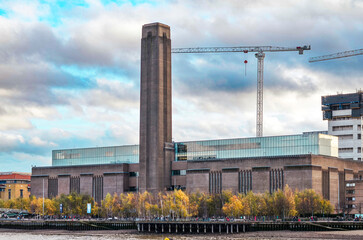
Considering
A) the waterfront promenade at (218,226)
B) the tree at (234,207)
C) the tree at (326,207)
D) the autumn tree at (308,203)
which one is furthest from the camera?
the tree at (234,207)

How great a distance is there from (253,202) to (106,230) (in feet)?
141

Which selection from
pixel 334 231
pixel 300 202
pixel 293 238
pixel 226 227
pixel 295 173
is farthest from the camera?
pixel 295 173

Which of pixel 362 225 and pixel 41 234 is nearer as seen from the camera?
pixel 362 225

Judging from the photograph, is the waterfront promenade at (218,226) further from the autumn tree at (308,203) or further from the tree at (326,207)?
the tree at (326,207)

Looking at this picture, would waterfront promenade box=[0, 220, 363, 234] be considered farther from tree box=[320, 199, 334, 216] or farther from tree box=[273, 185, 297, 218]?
tree box=[320, 199, 334, 216]

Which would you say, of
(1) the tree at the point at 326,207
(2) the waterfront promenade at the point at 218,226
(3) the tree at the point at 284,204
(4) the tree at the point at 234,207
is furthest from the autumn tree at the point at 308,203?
(2) the waterfront promenade at the point at 218,226

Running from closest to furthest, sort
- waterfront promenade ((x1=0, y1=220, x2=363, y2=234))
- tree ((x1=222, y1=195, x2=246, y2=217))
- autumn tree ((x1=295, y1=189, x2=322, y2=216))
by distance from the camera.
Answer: waterfront promenade ((x1=0, y1=220, x2=363, y2=234)), autumn tree ((x1=295, y1=189, x2=322, y2=216)), tree ((x1=222, y1=195, x2=246, y2=217))

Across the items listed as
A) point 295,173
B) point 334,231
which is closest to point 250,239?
point 334,231

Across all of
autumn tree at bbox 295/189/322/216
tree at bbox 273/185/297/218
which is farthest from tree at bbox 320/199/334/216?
tree at bbox 273/185/297/218

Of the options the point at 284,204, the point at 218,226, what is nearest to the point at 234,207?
the point at 284,204

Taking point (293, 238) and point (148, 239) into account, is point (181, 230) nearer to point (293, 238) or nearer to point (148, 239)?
point (148, 239)

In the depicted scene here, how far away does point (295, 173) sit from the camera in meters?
199

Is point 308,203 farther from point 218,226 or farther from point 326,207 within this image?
point 218,226

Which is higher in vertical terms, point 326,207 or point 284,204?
point 284,204
